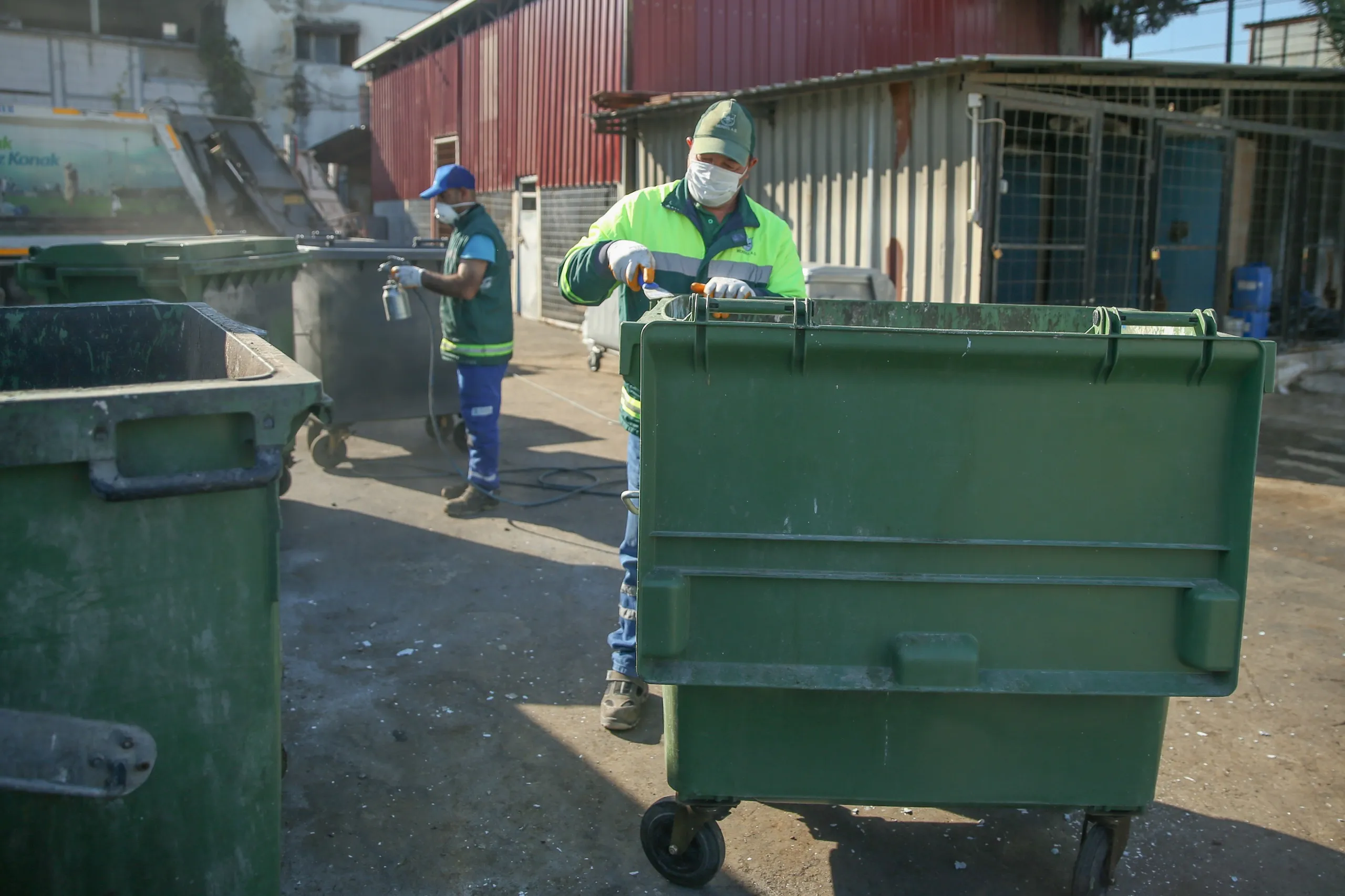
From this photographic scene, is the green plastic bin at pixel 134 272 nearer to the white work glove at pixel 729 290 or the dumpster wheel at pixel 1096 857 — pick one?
the white work glove at pixel 729 290

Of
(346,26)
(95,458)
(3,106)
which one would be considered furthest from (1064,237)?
(346,26)

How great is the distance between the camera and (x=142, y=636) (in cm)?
178

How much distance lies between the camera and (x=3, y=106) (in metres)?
7.83

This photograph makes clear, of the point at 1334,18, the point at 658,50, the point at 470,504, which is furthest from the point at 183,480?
the point at 1334,18

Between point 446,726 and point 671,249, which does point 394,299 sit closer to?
point 671,249

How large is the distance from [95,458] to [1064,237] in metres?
8.72

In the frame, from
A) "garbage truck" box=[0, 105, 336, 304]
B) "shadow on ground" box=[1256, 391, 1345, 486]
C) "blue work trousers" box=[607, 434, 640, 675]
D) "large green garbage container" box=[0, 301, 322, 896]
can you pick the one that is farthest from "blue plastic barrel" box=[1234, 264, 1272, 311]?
"large green garbage container" box=[0, 301, 322, 896]

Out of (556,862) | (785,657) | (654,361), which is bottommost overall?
(556,862)

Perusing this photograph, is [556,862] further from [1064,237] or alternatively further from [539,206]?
[539,206]

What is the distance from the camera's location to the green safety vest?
5.53m

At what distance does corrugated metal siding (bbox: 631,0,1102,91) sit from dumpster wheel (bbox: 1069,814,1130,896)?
12.0 metres

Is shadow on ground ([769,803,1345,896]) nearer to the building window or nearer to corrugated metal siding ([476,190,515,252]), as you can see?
corrugated metal siding ([476,190,515,252])

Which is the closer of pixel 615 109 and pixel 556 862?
pixel 556 862

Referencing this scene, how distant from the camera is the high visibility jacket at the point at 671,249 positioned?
3.33 m
